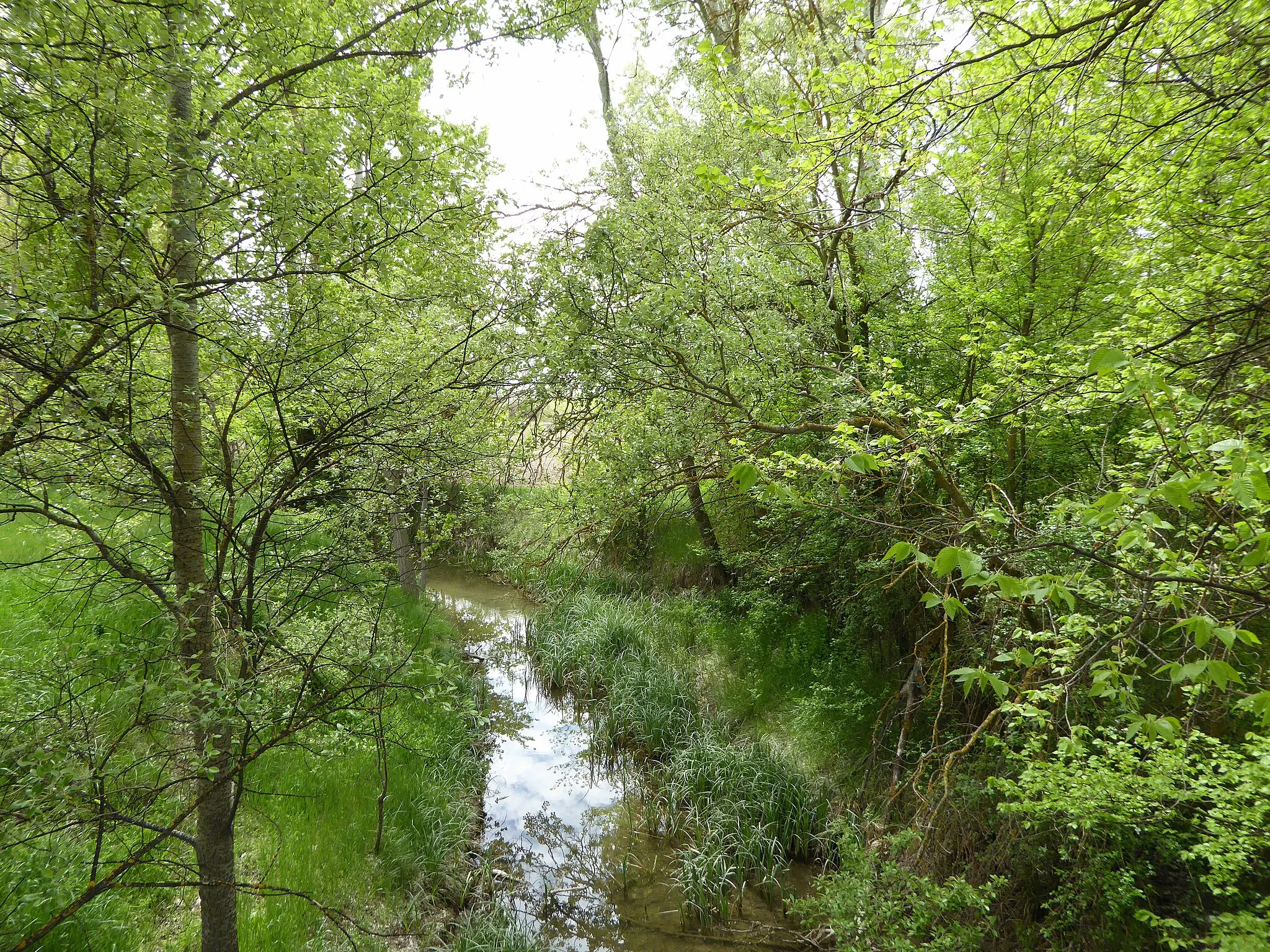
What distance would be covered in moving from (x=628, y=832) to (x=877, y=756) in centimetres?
253

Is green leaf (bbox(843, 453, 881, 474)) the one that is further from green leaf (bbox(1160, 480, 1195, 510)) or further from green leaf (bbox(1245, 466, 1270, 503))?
green leaf (bbox(1245, 466, 1270, 503))

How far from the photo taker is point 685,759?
21.7 feet

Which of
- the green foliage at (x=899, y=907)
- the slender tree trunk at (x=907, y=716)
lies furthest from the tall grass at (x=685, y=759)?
the green foliage at (x=899, y=907)

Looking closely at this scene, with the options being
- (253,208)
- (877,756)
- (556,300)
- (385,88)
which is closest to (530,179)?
(556,300)

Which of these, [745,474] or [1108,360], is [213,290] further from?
[1108,360]

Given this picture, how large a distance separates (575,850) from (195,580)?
463 cm

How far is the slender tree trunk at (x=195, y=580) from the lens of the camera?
101 inches

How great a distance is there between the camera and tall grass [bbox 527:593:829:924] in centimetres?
543

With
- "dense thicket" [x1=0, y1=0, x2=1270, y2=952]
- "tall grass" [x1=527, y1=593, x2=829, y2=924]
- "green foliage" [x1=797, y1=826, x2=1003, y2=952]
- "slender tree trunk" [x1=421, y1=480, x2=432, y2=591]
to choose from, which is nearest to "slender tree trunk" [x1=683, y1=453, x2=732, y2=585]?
"tall grass" [x1=527, y1=593, x2=829, y2=924]

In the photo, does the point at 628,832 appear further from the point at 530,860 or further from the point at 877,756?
the point at 877,756

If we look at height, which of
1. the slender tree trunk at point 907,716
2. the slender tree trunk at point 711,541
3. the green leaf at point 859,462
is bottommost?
the slender tree trunk at point 907,716

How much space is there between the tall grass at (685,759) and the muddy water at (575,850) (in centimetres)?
20

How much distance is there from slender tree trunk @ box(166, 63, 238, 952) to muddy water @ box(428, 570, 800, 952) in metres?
2.93

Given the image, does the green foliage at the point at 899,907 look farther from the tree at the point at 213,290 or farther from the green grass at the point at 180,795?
the tree at the point at 213,290
